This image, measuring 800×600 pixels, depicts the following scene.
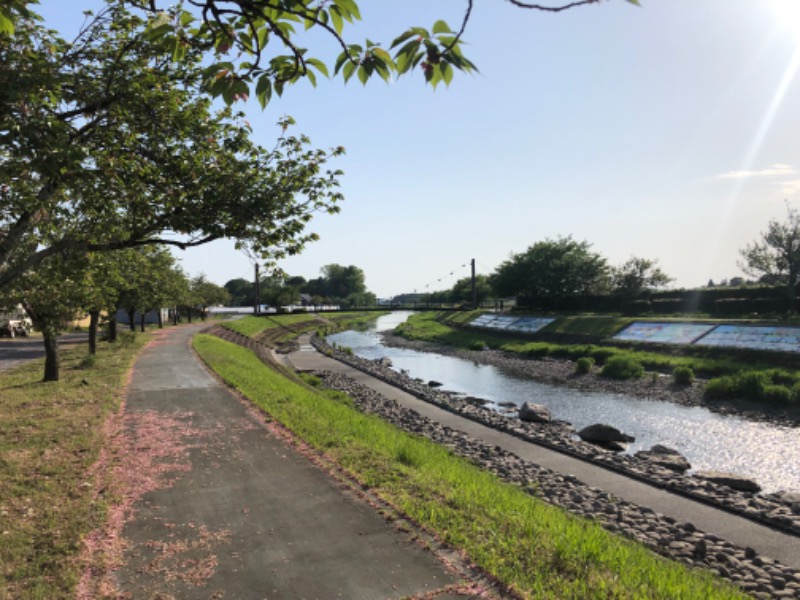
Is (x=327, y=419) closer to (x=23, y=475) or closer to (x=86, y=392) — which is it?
(x=23, y=475)

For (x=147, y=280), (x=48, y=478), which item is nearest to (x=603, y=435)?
(x=48, y=478)

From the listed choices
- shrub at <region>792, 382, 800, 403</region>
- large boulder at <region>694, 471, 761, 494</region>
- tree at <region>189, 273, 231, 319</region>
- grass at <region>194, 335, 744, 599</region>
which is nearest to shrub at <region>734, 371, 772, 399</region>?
shrub at <region>792, 382, 800, 403</region>

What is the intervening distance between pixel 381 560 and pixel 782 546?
6468mm

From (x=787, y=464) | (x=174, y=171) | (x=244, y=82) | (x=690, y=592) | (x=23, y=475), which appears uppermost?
(x=174, y=171)

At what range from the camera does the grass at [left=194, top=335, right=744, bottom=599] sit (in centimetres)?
488

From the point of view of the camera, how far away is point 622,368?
87.2ft

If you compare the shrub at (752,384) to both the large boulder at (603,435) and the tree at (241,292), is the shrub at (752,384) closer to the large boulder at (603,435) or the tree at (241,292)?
the large boulder at (603,435)

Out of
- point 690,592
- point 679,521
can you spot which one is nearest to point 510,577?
point 690,592

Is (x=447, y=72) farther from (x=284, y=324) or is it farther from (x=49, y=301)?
(x=284, y=324)

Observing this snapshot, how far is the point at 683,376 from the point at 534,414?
9478 mm

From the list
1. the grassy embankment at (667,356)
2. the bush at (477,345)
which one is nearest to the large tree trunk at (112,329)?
the grassy embankment at (667,356)

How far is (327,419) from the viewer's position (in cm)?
1232

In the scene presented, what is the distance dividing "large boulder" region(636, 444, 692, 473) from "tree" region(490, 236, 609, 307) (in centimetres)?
4290

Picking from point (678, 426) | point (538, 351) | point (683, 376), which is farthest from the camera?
point (538, 351)
